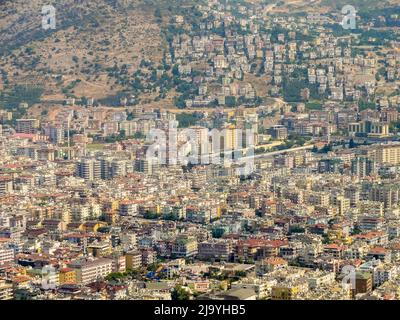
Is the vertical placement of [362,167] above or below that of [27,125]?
below

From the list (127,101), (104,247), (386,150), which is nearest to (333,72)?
(127,101)

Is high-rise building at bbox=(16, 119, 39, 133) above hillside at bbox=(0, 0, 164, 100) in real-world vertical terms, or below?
below

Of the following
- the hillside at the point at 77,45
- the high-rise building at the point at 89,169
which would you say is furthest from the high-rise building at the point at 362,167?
the hillside at the point at 77,45

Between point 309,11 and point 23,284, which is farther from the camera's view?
point 309,11

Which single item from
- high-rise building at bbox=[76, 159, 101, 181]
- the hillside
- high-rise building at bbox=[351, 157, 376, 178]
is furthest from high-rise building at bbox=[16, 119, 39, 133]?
high-rise building at bbox=[351, 157, 376, 178]

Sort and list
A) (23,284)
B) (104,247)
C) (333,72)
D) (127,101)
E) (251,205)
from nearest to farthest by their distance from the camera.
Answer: (23,284) → (104,247) → (251,205) → (127,101) → (333,72)

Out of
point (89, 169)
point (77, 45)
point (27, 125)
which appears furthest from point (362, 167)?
point (77, 45)

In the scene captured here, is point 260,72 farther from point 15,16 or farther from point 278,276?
point 278,276

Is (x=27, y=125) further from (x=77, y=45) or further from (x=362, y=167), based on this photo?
(x=362, y=167)

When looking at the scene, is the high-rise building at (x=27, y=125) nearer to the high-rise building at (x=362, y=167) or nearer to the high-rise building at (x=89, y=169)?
the high-rise building at (x=89, y=169)

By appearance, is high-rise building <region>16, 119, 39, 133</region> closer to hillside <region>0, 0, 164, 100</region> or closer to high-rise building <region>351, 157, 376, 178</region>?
hillside <region>0, 0, 164, 100</region>

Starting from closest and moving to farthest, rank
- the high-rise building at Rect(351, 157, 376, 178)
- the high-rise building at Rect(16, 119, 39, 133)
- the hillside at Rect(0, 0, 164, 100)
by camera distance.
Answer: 1. the high-rise building at Rect(351, 157, 376, 178)
2. the high-rise building at Rect(16, 119, 39, 133)
3. the hillside at Rect(0, 0, 164, 100)
